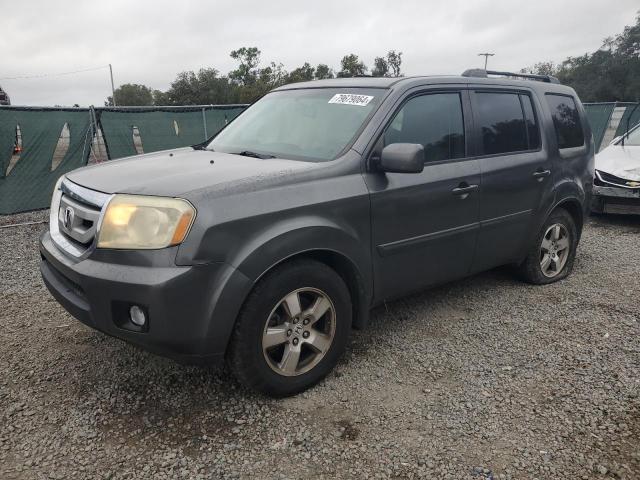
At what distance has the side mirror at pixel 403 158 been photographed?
114 inches

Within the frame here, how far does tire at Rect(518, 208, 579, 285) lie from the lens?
450 cm

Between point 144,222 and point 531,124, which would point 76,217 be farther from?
point 531,124

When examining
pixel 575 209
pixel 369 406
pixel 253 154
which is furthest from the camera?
pixel 575 209

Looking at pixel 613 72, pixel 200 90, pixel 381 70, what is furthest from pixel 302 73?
pixel 381 70

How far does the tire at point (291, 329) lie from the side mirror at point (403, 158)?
0.71m

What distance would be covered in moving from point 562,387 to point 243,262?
6.67ft

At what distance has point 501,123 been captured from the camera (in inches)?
158

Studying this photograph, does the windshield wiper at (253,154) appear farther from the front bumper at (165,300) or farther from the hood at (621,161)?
the hood at (621,161)

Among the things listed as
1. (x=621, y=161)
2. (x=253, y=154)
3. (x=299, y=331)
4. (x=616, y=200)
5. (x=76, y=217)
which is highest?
(x=253, y=154)

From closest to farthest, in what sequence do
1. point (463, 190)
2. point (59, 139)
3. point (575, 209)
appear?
point (463, 190)
point (575, 209)
point (59, 139)

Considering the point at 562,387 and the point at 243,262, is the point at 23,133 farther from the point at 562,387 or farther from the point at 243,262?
the point at 562,387

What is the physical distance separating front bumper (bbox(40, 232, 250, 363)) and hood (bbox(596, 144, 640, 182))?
654 cm

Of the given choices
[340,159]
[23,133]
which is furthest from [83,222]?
[23,133]

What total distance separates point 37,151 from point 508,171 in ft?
22.9
